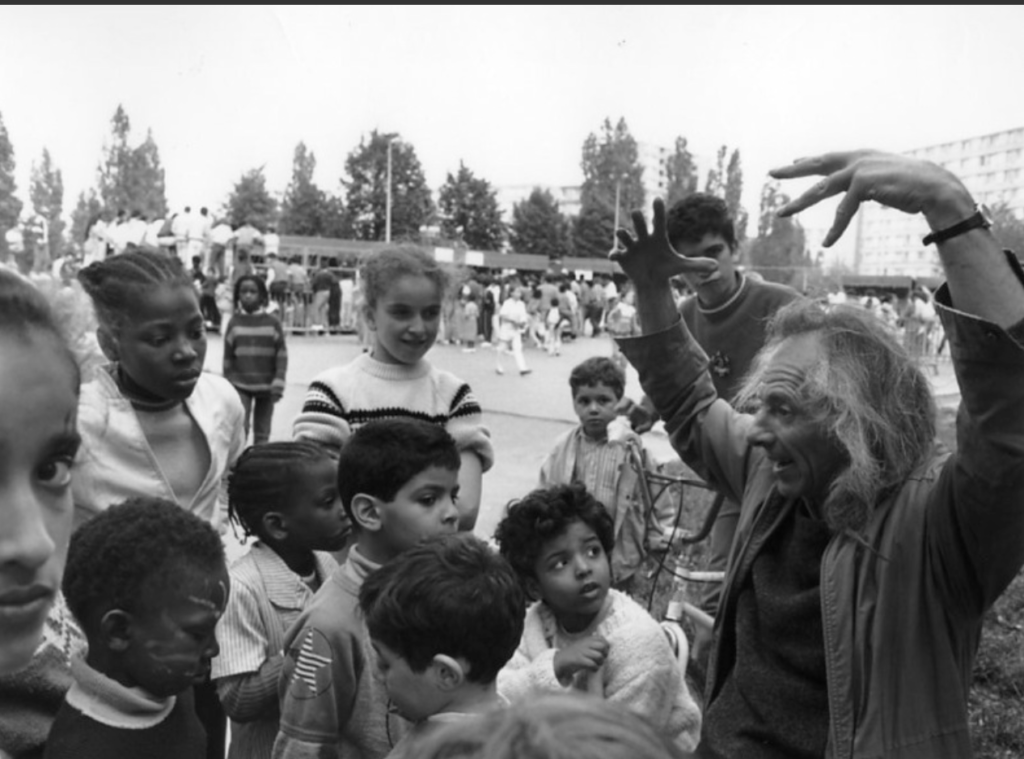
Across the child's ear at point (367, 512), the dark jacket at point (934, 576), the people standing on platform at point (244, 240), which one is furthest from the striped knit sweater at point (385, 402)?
the people standing on platform at point (244, 240)

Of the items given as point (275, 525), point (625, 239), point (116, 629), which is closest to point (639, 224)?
point (625, 239)

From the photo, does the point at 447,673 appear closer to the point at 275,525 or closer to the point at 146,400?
the point at 275,525

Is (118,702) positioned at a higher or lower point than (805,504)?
lower

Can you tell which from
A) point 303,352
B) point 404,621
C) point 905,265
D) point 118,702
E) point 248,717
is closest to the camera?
point 118,702

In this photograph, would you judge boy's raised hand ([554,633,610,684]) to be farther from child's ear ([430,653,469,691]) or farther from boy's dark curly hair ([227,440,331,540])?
boy's dark curly hair ([227,440,331,540])

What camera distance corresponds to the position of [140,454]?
304 centimetres

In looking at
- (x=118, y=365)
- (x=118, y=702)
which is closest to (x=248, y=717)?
(x=118, y=702)

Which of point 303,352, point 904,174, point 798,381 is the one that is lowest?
point 303,352

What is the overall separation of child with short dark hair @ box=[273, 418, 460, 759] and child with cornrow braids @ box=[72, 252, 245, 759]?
2.30 feet

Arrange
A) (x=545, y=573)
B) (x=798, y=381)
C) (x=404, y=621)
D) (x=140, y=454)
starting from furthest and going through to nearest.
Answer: (x=140, y=454), (x=545, y=573), (x=798, y=381), (x=404, y=621)

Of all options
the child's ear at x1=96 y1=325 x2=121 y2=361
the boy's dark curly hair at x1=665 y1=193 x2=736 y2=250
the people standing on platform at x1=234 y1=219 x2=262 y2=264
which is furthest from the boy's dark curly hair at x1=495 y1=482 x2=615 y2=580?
the people standing on platform at x1=234 y1=219 x2=262 y2=264

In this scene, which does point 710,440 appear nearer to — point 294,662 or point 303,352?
point 294,662

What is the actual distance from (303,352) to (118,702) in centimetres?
1832

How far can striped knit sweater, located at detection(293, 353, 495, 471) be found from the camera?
3.39 m
